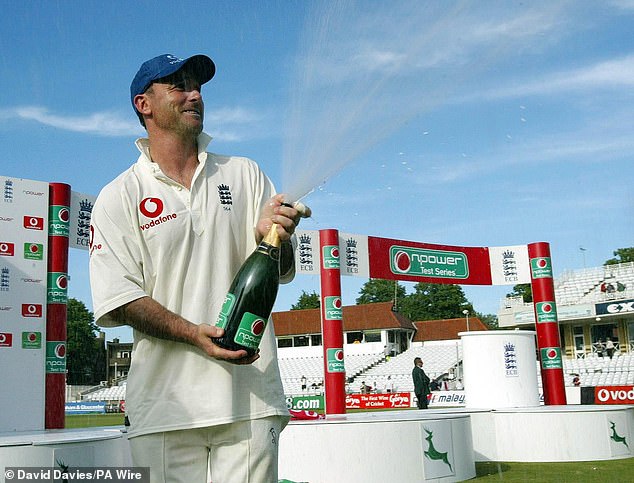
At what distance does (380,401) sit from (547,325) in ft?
58.0

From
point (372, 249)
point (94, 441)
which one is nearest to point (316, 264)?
point (372, 249)

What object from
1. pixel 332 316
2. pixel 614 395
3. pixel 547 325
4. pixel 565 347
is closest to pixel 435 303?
pixel 565 347

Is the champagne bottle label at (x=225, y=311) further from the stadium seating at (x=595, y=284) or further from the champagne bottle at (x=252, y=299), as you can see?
the stadium seating at (x=595, y=284)

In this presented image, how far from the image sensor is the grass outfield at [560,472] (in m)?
8.47

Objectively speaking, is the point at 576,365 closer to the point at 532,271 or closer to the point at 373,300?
the point at 532,271

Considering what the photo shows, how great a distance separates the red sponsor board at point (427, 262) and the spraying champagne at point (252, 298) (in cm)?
1399

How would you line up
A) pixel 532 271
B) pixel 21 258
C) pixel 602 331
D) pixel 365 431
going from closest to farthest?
pixel 365 431, pixel 21 258, pixel 532 271, pixel 602 331

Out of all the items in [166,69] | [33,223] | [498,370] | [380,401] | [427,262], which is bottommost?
[380,401]

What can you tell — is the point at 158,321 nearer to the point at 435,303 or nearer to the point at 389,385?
the point at 389,385

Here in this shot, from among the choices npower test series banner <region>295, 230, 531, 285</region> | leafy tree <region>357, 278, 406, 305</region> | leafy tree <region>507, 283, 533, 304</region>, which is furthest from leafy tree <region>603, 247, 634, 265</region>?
npower test series banner <region>295, 230, 531, 285</region>

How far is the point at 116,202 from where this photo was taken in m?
2.39

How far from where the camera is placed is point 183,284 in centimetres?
238

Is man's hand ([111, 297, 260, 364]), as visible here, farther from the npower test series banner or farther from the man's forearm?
the npower test series banner

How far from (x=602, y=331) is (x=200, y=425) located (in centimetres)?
4400
